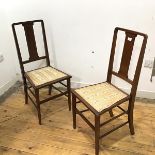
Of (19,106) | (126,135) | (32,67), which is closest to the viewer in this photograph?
(126,135)

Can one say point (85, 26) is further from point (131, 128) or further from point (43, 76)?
point (131, 128)

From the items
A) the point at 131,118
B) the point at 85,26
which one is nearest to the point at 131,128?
the point at 131,118

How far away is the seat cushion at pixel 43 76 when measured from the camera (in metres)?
2.06

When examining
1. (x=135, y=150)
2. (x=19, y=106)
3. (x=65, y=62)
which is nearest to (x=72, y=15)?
(x=65, y=62)

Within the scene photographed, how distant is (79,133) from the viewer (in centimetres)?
200

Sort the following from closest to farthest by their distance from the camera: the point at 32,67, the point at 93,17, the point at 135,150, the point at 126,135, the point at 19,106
Result: the point at 135,150, the point at 126,135, the point at 93,17, the point at 19,106, the point at 32,67

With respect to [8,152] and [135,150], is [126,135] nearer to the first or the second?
[135,150]

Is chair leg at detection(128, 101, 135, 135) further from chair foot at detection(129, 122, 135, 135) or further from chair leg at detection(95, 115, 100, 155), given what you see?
chair leg at detection(95, 115, 100, 155)

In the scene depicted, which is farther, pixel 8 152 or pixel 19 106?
pixel 19 106

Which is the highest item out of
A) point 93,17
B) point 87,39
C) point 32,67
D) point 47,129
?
point 93,17

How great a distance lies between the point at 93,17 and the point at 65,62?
664 millimetres

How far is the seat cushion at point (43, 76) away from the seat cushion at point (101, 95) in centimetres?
39

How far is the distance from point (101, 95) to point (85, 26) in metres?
0.90

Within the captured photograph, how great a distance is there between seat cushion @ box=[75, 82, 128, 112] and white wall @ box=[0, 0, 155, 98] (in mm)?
625
